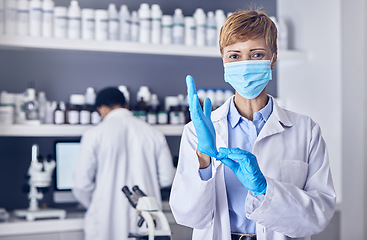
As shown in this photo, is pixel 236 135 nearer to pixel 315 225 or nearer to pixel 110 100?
pixel 315 225

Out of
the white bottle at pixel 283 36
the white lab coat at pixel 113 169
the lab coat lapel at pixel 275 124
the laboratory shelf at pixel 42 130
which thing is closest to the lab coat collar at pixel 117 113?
the white lab coat at pixel 113 169

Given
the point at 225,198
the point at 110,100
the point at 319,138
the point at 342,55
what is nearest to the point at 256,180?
the point at 225,198

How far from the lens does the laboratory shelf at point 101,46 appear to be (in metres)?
2.74

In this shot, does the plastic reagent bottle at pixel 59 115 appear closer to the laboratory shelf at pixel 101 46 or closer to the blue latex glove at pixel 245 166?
the laboratory shelf at pixel 101 46

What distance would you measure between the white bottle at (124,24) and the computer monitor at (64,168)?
2.28 feet

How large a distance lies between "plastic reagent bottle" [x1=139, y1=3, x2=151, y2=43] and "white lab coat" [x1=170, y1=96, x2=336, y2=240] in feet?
5.54

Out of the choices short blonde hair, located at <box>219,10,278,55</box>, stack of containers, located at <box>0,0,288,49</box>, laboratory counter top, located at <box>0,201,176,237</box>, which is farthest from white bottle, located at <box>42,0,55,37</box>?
short blonde hair, located at <box>219,10,278,55</box>

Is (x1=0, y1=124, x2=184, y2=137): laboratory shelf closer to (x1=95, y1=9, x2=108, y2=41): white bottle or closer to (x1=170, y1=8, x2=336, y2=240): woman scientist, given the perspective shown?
(x1=95, y1=9, x2=108, y2=41): white bottle

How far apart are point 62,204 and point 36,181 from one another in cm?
44

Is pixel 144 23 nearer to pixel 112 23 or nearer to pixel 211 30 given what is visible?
pixel 112 23

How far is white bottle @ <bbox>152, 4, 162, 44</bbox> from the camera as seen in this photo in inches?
119

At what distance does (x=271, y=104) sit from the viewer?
1411 millimetres

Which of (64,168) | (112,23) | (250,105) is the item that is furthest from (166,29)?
(250,105)

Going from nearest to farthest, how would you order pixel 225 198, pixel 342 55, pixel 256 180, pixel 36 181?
1. pixel 256 180
2. pixel 225 198
3. pixel 36 181
4. pixel 342 55
